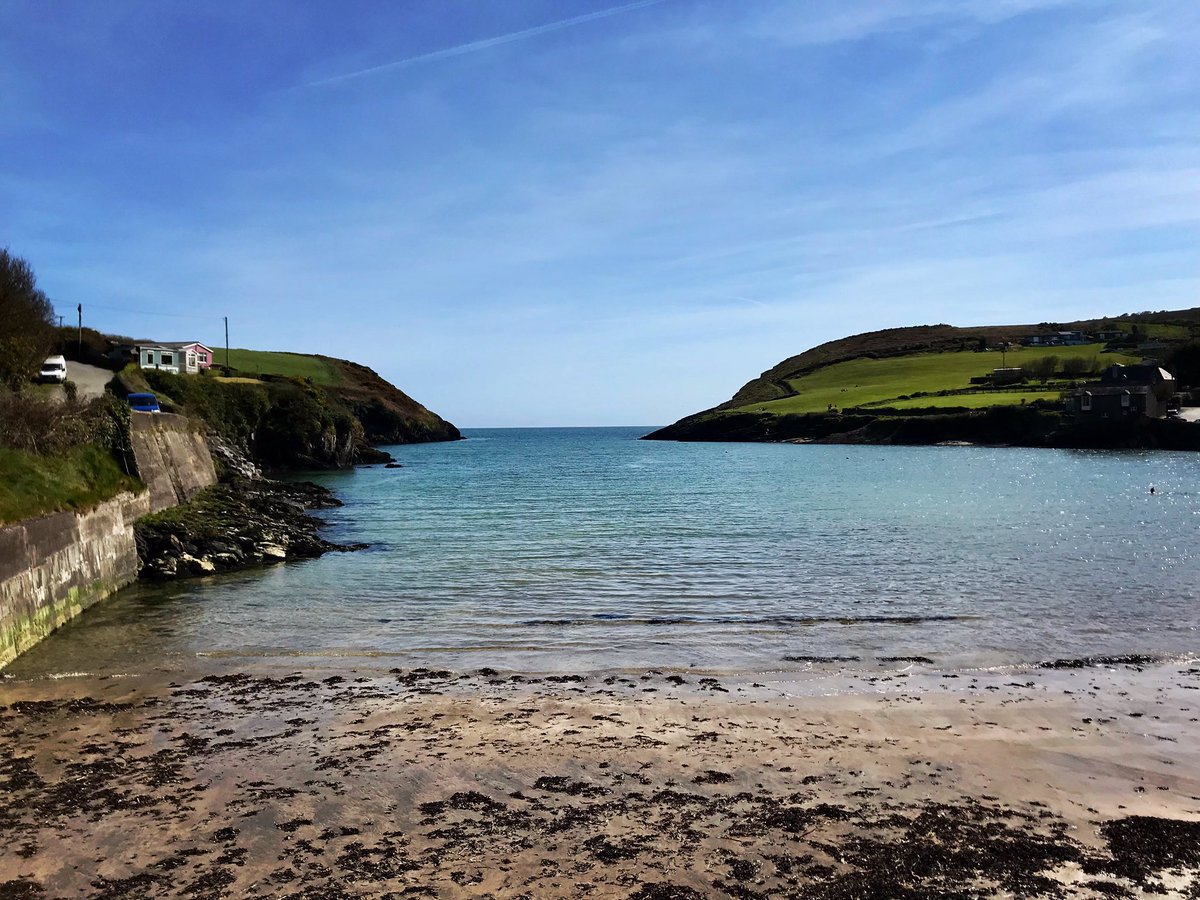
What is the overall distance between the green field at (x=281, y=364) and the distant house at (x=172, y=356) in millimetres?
39342

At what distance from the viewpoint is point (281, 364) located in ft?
434

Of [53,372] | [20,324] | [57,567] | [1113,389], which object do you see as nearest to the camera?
[57,567]

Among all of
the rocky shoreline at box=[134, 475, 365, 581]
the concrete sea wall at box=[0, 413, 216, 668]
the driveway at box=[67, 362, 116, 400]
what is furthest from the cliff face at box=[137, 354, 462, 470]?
the concrete sea wall at box=[0, 413, 216, 668]

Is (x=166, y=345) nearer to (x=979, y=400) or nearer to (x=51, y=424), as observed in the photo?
(x=51, y=424)

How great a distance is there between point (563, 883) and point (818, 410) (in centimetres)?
14131

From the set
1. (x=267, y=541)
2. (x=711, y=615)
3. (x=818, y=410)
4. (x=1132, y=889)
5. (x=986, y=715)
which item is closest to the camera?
(x=1132, y=889)

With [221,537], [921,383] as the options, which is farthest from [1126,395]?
[221,537]

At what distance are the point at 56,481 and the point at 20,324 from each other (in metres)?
16.9

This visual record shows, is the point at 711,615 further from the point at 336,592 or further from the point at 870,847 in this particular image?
the point at 870,847

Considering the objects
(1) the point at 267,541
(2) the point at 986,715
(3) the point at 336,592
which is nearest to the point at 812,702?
(2) the point at 986,715

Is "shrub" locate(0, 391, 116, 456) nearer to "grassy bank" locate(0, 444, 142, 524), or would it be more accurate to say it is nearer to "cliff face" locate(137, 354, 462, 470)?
"grassy bank" locate(0, 444, 142, 524)

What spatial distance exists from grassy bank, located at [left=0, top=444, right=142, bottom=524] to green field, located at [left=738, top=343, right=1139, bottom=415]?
118841 millimetres

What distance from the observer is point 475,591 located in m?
23.5

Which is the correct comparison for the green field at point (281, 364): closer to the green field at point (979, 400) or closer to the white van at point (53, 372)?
the white van at point (53, 372)
